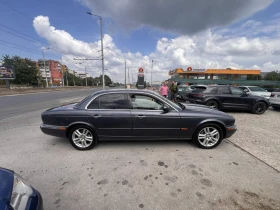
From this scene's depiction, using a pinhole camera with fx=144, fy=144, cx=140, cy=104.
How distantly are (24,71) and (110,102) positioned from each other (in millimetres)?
56798

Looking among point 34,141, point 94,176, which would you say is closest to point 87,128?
point 94,176

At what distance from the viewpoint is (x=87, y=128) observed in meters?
3.46

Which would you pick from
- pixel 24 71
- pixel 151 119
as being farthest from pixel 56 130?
pixel 24 71

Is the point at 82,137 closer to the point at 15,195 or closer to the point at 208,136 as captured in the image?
the point at 15,195

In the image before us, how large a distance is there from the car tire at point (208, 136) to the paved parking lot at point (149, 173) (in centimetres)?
20

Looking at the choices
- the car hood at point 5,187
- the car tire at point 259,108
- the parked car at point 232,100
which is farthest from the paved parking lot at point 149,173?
the car tire at point 259,108

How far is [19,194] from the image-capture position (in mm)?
1438

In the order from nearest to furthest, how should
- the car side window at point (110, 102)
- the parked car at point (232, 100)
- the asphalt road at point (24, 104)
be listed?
the car side window at point (110, 102), the parked car at point (232, 100), the asphalt road at point (24, 104)

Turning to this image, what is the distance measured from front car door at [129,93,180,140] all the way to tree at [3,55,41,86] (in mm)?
56749

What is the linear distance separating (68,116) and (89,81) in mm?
106462

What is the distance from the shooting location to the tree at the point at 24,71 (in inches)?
1809

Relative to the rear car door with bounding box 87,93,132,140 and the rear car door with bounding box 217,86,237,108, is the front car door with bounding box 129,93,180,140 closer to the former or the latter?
the rear car door with bounding box 87,93,132,140

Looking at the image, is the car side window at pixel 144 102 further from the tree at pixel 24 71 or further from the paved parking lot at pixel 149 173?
the tree at pixel 24 71

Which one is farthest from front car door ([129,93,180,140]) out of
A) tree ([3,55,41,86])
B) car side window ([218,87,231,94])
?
tree ([3,55,41,86])
